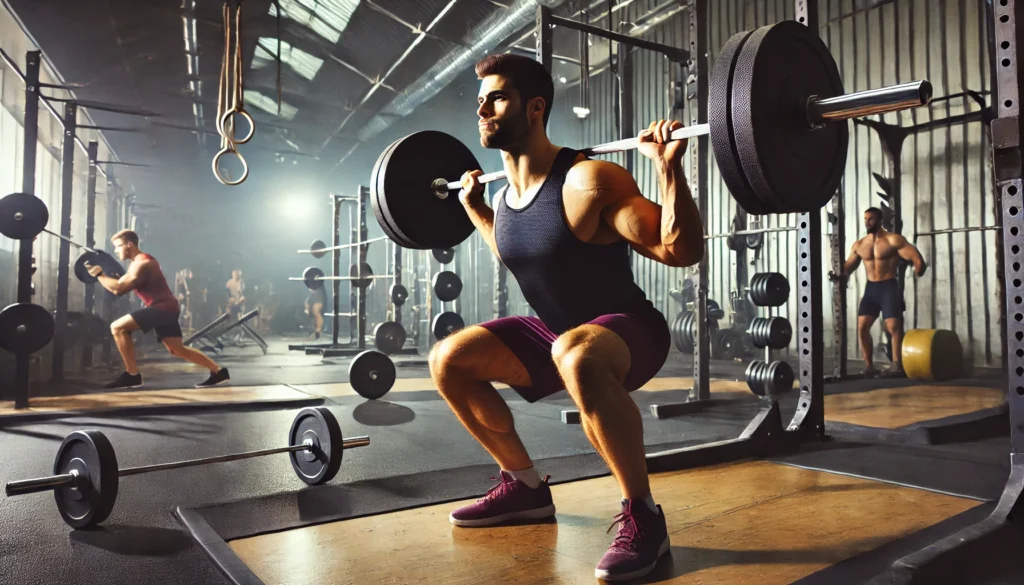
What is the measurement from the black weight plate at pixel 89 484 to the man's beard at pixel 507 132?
43.6 inches

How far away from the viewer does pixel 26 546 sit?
1.40 meters

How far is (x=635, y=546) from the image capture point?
47.8 inches

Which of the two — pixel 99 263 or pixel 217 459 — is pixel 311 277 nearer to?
pixel 99 263

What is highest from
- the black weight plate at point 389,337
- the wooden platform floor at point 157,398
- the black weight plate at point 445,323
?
Result: the black weight plate at point 445,323

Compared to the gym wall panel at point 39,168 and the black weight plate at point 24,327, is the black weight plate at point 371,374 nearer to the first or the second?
the black weight plate at point 24,327

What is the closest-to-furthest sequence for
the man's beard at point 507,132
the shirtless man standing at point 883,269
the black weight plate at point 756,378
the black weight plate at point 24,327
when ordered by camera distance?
the man's beard at point 507,132 < the black weight plate at point 756,378 < the black weight plate at point 24,327 < the shirtless man standing at point 883,269

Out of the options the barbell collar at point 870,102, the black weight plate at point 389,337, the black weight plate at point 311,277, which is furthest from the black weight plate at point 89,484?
the black weight plate at point 311,277

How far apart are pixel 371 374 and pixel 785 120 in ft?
9.58

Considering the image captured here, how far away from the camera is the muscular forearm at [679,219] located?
122 cm

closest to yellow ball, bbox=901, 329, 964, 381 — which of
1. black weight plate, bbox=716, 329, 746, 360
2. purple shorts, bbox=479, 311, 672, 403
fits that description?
black weight plate, bbox=716, 329, 746, 360

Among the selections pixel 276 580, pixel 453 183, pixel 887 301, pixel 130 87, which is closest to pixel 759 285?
pixel 887 301

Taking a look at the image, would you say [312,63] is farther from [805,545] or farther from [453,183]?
[805,545]

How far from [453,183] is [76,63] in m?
6.21

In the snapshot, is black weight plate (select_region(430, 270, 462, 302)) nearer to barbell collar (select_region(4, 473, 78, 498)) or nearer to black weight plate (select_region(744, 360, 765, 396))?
black weight plate (select_region(744, 360, 765, 396))
